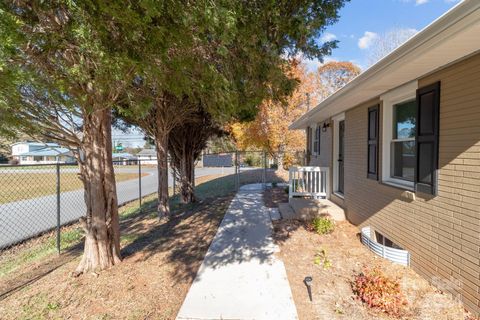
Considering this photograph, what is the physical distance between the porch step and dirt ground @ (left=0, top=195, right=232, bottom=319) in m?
2.48

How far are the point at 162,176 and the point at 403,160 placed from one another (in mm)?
5546

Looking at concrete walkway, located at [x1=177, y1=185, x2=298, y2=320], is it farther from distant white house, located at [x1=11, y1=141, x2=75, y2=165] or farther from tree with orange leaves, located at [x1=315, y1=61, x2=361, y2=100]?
tree with orange leaves, located at [x1=315, y1=61, x2=361, y2=100]

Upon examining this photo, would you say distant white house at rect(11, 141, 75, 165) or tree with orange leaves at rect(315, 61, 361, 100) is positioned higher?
tree with orange leaves at rect(315, 61, 361, 100)

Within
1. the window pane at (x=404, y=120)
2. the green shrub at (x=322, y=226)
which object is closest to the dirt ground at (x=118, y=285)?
the green shrub at (x=322, y=226)

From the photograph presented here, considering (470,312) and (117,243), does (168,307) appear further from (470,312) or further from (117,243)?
(470,312)

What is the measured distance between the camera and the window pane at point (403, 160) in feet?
14.4

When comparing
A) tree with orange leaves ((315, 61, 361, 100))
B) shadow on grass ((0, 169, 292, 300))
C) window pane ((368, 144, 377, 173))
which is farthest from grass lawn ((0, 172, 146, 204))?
tree with orange leaves ((315, 61, 361, 100))

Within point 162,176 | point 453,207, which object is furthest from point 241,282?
point 162,176

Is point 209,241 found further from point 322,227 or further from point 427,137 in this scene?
point 427,137

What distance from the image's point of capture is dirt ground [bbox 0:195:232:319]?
2961 millimetres

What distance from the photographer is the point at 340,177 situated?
311 inches

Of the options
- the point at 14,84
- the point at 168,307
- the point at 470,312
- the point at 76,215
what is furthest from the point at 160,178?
the point at 470,312

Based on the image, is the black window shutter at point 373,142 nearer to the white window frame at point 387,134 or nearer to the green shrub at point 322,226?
the white window frame at point 387,134

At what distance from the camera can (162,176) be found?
289 inches
